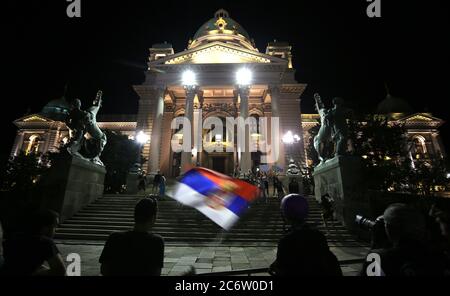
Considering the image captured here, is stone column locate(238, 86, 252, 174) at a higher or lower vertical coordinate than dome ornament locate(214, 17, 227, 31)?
lower

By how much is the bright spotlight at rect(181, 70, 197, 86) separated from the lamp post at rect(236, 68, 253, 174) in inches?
205

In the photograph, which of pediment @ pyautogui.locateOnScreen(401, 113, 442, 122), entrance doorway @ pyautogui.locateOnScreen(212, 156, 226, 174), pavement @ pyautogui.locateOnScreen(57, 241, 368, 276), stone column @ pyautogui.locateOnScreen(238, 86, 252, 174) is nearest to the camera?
pavement @ pyautogui.locateOnScreen(57, 241, 368, 276)

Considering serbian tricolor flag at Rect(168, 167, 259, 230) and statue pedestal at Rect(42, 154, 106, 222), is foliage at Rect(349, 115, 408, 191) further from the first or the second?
→ statue pedestal at Rect(42, 154, 106, 222)

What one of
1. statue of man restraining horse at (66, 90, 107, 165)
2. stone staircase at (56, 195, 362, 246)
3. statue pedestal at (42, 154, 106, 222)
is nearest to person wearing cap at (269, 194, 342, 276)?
stone staircase at (56, 195, 362, 246)

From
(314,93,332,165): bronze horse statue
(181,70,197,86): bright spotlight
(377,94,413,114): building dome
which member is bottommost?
(314,93,332,165): bronze horse statue

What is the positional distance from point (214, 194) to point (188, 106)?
23.8 meters

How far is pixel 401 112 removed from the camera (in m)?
46.1

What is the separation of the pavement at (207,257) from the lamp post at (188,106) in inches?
623

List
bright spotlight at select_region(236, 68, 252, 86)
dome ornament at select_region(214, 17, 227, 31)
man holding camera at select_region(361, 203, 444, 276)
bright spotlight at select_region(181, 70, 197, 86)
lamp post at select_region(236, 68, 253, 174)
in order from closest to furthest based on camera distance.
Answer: man holding camera at select_region(361, 203, 444, 276), lamp post at select_region(236, 68, 253, 174), bright spotlight at select_region(236, 68, 252, 86), bright spotlight at select_region(181, 70, 197, 86), dome ornament at select_region(214, 17, 227, 31)

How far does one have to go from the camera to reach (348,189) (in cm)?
1061

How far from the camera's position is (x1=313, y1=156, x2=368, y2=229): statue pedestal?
33.9ft

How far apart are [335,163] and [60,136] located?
43.9 metres

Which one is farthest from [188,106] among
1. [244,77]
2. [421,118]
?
[421,118]

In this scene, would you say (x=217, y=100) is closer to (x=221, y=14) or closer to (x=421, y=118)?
(x=221, y=14)
